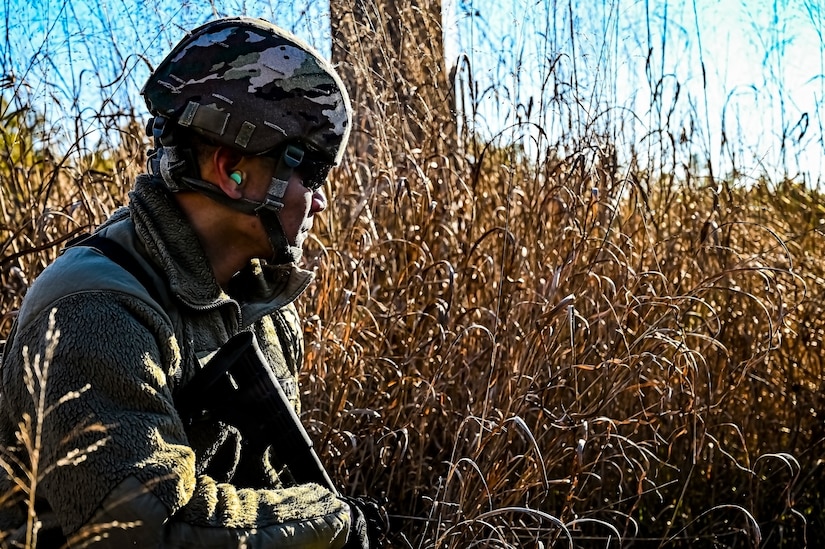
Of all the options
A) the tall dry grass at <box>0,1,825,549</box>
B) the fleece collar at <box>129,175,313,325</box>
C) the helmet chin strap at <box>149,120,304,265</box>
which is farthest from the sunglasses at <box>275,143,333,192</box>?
the tall dry grass at <box>0,1,825,549</box>

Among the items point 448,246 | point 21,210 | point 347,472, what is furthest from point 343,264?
point 21,210

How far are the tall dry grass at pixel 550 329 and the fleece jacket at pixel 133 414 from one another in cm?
84

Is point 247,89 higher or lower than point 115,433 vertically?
higher

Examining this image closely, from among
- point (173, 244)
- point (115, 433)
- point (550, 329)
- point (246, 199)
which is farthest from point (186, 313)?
point (550, 329)

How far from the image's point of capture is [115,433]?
1519 mm

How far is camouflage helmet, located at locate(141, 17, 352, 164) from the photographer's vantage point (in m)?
1.85

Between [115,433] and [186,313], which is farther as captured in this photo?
[186,313]

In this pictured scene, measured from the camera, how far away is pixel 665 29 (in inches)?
140

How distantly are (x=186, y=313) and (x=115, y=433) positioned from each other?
0.34 meters

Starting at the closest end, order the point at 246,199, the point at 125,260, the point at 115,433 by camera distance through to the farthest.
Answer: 1. the point at 115,433
2. the point at 125,260
3. the point at 246,199

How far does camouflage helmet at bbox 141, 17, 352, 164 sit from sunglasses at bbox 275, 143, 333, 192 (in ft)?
0.05

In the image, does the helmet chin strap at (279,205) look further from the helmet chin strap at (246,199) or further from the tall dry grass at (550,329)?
the tall dry grass at (550,329)

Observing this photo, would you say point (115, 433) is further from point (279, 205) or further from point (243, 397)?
point (279, 205)

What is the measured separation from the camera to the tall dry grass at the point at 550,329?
274 cm
